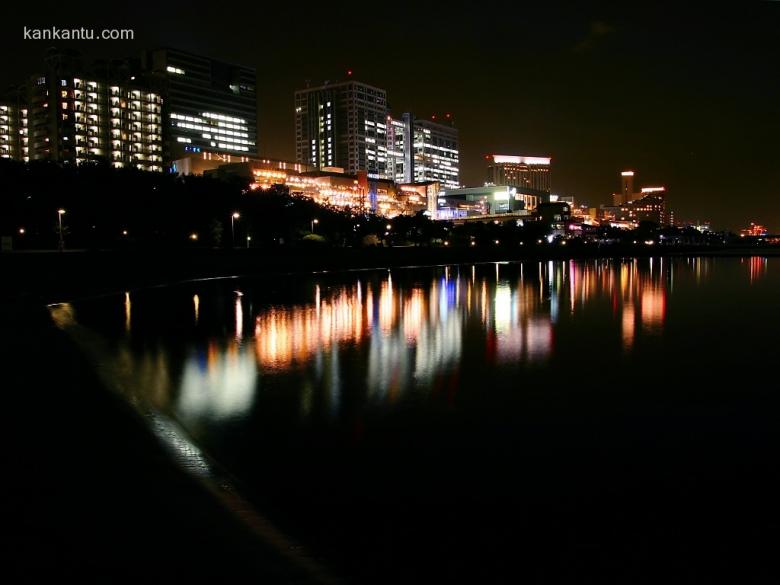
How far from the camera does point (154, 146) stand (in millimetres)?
115875

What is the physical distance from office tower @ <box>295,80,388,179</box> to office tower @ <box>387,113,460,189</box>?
18.3 feet

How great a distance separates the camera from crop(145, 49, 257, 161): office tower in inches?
4961

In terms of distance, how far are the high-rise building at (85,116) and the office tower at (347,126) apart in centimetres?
5442

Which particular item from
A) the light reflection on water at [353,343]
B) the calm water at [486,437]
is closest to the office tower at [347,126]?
the light reflection on water at [353,343]

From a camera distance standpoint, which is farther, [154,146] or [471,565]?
[154,146]

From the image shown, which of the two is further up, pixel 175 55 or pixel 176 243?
pixel 175 55

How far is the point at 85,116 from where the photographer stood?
105250 millimetres

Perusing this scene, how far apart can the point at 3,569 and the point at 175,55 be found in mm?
142620

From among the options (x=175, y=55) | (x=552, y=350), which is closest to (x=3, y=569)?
(x=552, y=350)

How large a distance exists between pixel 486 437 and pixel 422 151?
181m

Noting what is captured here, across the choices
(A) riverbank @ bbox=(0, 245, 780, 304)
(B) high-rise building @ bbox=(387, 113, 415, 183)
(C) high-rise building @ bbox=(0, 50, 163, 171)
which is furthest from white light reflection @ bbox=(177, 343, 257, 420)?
(B) high-rise building @ bbox=(387, 113, 415, 183)

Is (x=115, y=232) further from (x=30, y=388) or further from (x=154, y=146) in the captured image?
(x=154, y=146)

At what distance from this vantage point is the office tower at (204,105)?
12600 cm

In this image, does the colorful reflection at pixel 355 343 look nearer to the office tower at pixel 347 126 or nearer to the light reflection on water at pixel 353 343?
the light reflection on water at pixel 353 343
